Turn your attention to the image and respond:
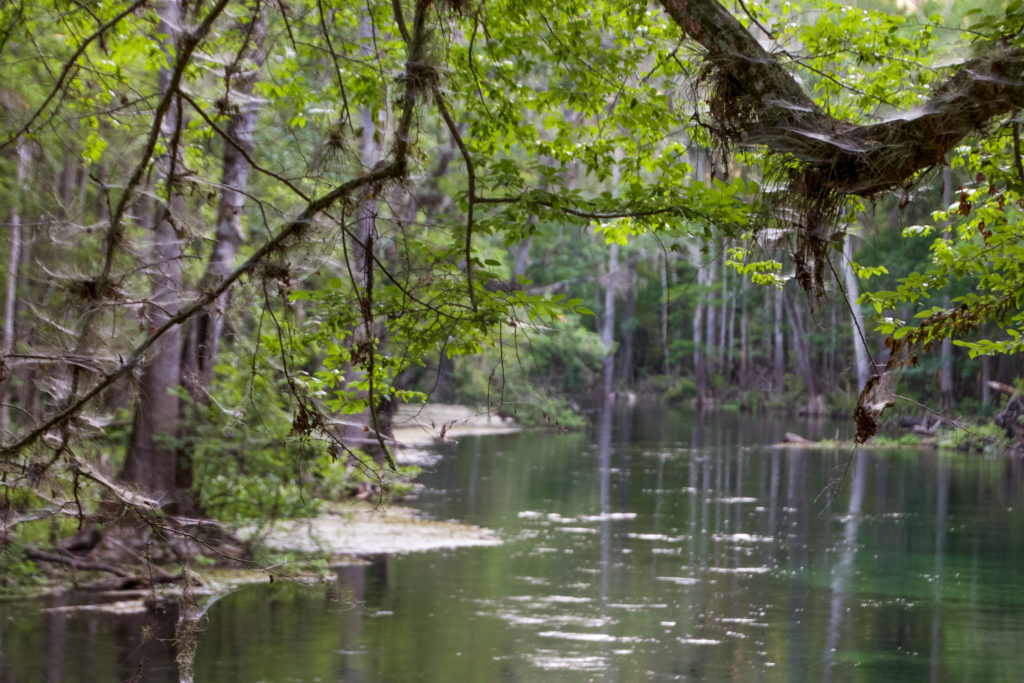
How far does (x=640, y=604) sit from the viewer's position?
1267 cm

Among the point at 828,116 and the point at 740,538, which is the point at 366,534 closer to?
the point at 740,538

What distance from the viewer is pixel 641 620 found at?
11.9 m

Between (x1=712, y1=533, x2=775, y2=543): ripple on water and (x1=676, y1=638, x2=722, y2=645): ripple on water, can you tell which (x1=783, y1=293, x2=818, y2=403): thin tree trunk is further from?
(x1=676, y1=638, x2=722, y2=645): ripple on water

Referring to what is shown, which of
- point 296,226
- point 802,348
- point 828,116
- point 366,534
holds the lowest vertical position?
point 366,534

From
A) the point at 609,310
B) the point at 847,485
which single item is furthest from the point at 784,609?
the point at 609,310

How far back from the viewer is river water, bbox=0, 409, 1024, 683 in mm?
10164

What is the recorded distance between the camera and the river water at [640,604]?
10.2 m

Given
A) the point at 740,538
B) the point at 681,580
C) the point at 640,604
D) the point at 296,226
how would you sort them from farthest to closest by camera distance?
1. the point at 740,538
2. the point at 681,580
3. the point at 640,604
4. the point at 296,226

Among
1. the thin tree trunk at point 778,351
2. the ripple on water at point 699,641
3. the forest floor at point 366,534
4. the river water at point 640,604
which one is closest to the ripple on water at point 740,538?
the river water at point 640,604

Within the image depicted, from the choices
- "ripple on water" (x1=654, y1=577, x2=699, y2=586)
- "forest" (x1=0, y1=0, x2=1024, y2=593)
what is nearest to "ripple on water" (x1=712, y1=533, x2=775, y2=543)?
"ripple on water" (x1=654, y1=577, x2=699, y2=586)

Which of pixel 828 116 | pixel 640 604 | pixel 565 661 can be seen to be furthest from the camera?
pixel 640 604

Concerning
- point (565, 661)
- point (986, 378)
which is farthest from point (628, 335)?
point (565, 661)

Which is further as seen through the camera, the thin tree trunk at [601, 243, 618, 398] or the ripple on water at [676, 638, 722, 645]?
the thin tree trunk at [601, 243, 618, 398]

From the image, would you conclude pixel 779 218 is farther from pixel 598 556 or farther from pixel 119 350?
pixel 598 556
